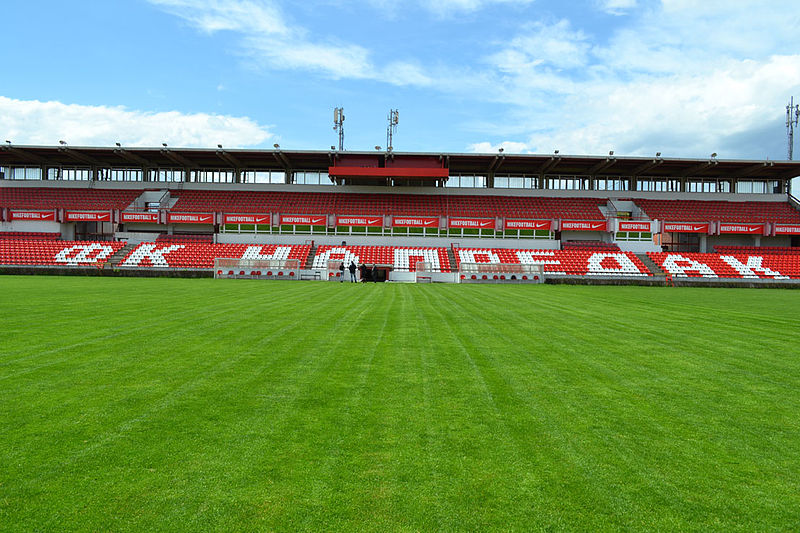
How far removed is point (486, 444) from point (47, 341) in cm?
705

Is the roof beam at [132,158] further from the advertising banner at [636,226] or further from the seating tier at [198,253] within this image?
the advertising banner at [636,226]

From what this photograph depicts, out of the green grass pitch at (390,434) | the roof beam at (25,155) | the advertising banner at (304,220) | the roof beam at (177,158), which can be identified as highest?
the roof beam at (25,155)

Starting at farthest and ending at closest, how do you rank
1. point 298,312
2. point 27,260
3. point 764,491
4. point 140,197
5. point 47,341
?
1. point 140,197
2. point 27,260
3. point 298,312
4. point 47,341
5. point 764,491

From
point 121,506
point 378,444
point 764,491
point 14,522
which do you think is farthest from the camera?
point 378,444

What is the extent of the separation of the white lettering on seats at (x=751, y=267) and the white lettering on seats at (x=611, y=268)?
327 inches

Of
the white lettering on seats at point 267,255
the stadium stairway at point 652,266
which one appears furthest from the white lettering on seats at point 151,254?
the stadium stairway at point 652,266

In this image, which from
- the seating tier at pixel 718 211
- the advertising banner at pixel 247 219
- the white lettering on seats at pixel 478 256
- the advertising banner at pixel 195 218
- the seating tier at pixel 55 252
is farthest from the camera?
the seating tier at pixel 718 211

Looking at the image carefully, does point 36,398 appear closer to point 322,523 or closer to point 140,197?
point 322,523

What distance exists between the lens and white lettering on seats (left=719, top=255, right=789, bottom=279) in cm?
3769

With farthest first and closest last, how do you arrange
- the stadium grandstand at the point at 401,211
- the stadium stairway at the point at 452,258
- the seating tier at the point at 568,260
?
the stadium grandstand at the point at 401,211 < the stadium stairway at the point at 452,258 < the seating tier at the point at 568,260

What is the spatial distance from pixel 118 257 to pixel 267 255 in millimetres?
12061

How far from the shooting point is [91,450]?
134 inches

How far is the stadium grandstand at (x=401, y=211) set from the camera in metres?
39.6

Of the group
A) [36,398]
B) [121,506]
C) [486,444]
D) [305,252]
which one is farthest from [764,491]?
[305,252]
